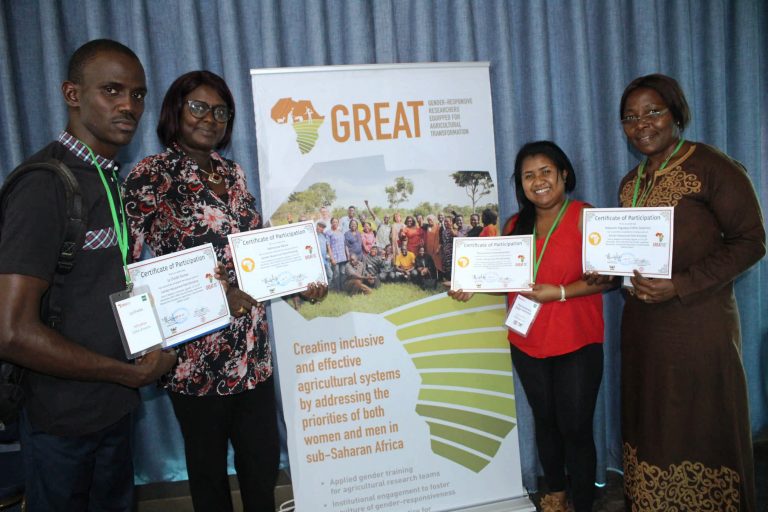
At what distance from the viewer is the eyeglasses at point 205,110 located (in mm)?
2031

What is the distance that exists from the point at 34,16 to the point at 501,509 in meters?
3.88

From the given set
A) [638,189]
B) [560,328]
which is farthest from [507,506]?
[638,189]

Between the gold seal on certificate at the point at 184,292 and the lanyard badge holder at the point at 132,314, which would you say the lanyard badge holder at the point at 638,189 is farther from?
the lanyard badge holder at the point at 132,314

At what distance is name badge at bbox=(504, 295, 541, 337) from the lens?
7.82ft

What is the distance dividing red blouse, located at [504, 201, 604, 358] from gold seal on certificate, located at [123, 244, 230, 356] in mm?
1491

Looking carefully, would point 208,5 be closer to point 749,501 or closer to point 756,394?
point 749,501

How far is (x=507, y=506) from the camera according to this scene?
2.75 metres

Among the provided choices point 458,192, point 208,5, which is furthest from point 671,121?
point 208,5

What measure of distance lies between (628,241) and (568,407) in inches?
33.9

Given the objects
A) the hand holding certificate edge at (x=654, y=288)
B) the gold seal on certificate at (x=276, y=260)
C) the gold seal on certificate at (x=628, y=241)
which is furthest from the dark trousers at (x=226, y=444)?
the hand holding certificate edge at (x=654, y=288)

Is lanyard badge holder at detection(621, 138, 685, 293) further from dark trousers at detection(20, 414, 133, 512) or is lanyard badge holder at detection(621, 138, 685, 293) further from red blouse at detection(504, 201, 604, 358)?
dark trousers at detection(20, 414, 133, 512)

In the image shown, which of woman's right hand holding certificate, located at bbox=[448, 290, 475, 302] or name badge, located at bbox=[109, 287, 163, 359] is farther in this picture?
woman's right hand holding certificate, located at bbox=[448, 290, 475, 302]

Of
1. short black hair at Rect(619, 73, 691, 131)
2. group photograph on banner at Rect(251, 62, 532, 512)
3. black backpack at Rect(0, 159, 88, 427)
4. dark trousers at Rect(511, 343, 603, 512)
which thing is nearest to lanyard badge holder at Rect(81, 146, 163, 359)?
black backpack at Rect(0, 159, 88, 427)

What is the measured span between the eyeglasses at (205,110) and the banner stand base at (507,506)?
2397mm
